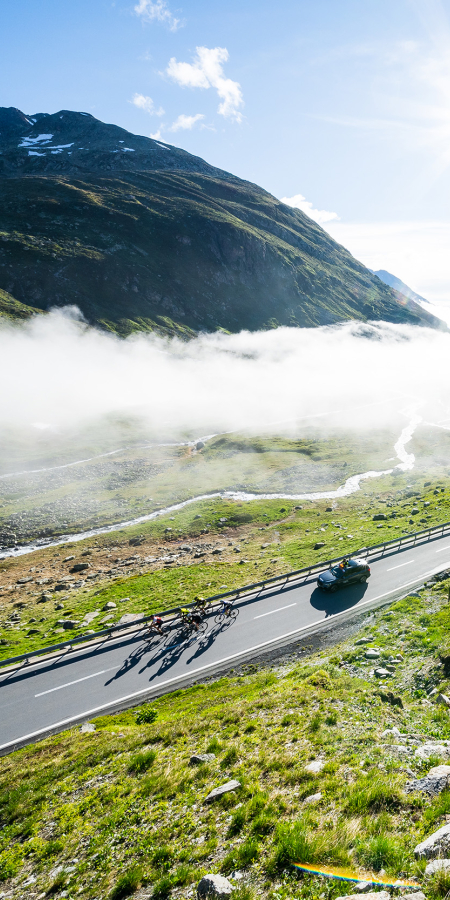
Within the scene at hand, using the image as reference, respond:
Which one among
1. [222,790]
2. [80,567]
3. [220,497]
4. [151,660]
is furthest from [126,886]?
[220,497]

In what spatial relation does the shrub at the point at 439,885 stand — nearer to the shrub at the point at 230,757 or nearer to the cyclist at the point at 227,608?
the shrub at the point at 230,757

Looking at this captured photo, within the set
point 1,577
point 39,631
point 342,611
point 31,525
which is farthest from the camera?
point 31,525

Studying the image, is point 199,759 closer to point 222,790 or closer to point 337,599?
point 222,790

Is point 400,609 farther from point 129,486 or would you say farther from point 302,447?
point 302,447

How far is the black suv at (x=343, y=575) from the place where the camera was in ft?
106

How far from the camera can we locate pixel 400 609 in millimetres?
25359

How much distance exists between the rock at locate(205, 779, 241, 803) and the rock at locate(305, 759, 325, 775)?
79.3 inches

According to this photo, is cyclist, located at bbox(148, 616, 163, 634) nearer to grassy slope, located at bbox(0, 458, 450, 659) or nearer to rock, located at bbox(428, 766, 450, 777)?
grassy slope, located at bbox(0, 458, 450, 659)

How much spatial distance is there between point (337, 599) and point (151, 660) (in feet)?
51.2

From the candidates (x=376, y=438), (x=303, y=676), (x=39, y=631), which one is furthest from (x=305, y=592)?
(x=376, y=438)

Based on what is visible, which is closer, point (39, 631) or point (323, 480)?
point (39, 631)

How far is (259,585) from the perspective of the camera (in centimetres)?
3447

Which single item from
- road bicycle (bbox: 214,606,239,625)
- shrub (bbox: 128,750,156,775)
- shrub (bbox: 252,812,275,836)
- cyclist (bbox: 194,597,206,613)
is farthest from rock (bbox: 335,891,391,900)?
cyclist (bbox: 194,597,206,613)

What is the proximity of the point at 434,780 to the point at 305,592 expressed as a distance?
2524cm
